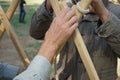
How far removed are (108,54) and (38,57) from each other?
2.55 ft

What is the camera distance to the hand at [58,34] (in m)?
1.37

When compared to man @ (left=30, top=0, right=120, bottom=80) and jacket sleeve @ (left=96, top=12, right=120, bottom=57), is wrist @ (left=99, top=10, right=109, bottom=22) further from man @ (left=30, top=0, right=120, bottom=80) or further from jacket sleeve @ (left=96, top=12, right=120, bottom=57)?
man @ (left=30, top=0, right=120, bottom=80)

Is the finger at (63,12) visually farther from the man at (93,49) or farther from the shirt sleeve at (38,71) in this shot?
the man at (93,49)

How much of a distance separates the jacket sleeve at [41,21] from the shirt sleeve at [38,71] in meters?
0.64

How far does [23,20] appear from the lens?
9.46 metres

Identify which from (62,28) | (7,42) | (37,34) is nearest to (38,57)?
(62,28)

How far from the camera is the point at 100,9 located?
1.65 m

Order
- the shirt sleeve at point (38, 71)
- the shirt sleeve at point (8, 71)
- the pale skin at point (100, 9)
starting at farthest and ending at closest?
the shirt sleeve at point (8, 71)
the pale skin at point (100, 9)
the shirt sleeve at point (38, 71)

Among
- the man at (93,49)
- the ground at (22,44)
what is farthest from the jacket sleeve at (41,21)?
the ground at (22,44)

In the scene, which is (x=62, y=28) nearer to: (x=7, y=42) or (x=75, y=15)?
(x=75, y=15)

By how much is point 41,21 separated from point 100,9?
55cm

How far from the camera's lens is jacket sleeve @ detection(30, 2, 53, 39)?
1.97 metres

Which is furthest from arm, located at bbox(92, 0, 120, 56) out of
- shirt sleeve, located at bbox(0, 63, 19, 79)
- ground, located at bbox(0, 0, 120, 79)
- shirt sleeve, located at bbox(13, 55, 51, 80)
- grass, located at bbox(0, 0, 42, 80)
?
grass, located at bbox(0, 0, 42, 80)

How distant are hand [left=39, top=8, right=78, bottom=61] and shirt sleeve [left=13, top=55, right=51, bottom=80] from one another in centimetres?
3
